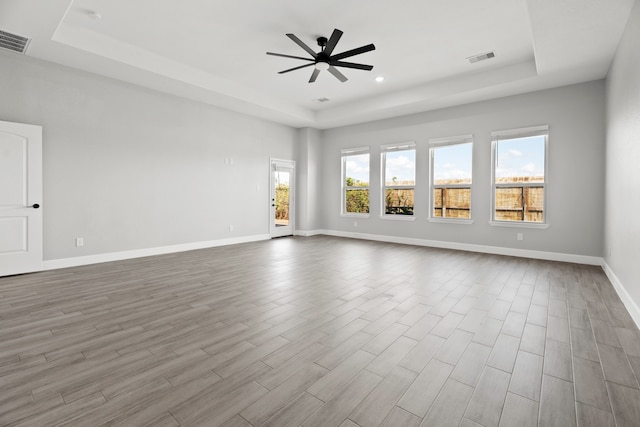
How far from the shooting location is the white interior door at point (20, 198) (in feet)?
13.7

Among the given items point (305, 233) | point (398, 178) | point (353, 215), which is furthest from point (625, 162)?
point (305, 233)

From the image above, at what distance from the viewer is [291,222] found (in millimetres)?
8773

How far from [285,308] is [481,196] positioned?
501 cm

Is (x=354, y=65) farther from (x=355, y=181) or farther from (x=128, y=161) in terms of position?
(x=355, y=181)

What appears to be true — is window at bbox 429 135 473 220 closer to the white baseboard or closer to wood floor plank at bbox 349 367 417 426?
the white baseboard

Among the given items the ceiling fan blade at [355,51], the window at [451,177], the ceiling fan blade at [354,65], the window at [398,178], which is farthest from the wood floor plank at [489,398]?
the window at [398,178]

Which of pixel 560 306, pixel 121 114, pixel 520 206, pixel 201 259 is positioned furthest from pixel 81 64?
pixel 520 206

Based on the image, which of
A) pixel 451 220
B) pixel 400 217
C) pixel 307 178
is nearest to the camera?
pixel 451 220

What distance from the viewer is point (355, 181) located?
8.54 meters

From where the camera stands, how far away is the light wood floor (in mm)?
1604

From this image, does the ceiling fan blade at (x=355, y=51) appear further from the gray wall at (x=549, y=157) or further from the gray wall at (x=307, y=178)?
the gray wall at (x=307, y=178)

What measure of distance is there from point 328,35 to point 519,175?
4384 mm

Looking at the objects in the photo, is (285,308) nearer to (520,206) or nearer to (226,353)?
(226,353)

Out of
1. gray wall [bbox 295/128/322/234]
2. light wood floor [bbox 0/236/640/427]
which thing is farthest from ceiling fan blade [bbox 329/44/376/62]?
gray wall [bbox 295/128/322/234]
